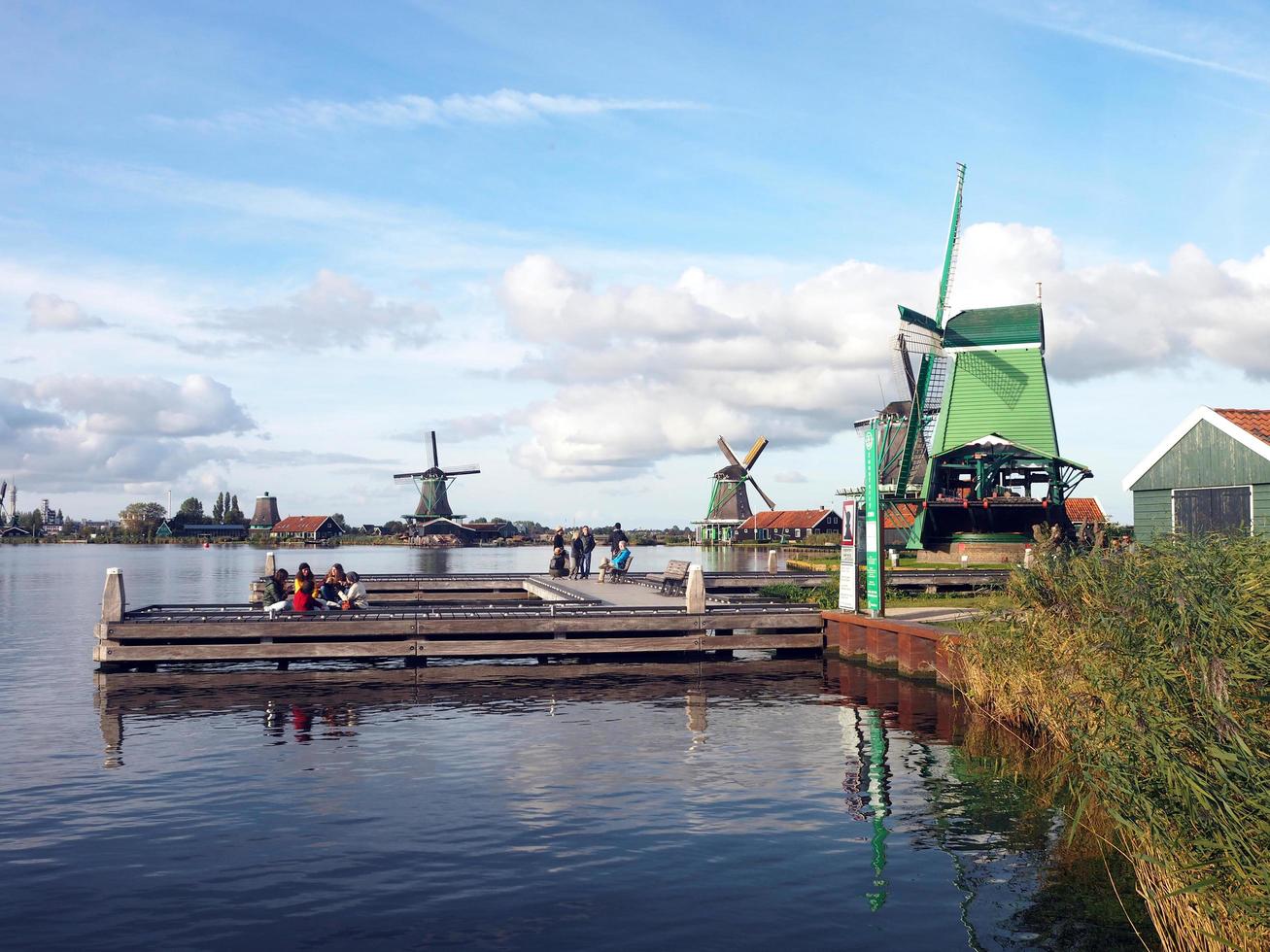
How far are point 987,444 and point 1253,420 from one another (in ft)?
102

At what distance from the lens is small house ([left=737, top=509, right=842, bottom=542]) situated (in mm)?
120000

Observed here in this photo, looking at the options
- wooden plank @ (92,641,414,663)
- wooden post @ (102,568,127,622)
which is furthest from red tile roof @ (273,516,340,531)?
wooden plank @ (92,641,414,663)

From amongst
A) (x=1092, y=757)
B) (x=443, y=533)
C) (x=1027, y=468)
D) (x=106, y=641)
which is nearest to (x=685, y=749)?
(x=1092, y=757)

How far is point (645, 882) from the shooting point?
384 inches

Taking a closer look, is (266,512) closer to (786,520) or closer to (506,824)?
(786,520)

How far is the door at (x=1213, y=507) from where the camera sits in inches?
1021

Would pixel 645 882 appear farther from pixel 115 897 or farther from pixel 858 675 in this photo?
pixel 858 675

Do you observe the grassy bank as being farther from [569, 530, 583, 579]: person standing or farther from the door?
[569, 530, 583, 579]: person standing

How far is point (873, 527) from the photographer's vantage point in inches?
966

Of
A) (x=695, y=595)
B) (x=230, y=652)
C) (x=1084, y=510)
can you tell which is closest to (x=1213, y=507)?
(x=695, y=595)

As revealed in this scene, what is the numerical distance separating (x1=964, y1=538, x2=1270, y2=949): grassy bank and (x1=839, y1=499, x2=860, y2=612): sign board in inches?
453

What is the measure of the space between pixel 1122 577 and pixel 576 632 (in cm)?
1438

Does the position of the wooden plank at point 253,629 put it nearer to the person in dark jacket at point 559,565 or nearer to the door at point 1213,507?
the person in dark jacket at point 559,565

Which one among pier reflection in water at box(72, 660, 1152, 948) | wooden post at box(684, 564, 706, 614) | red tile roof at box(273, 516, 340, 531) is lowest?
pier reflection in water at box(72, 660, 1152, 948)
